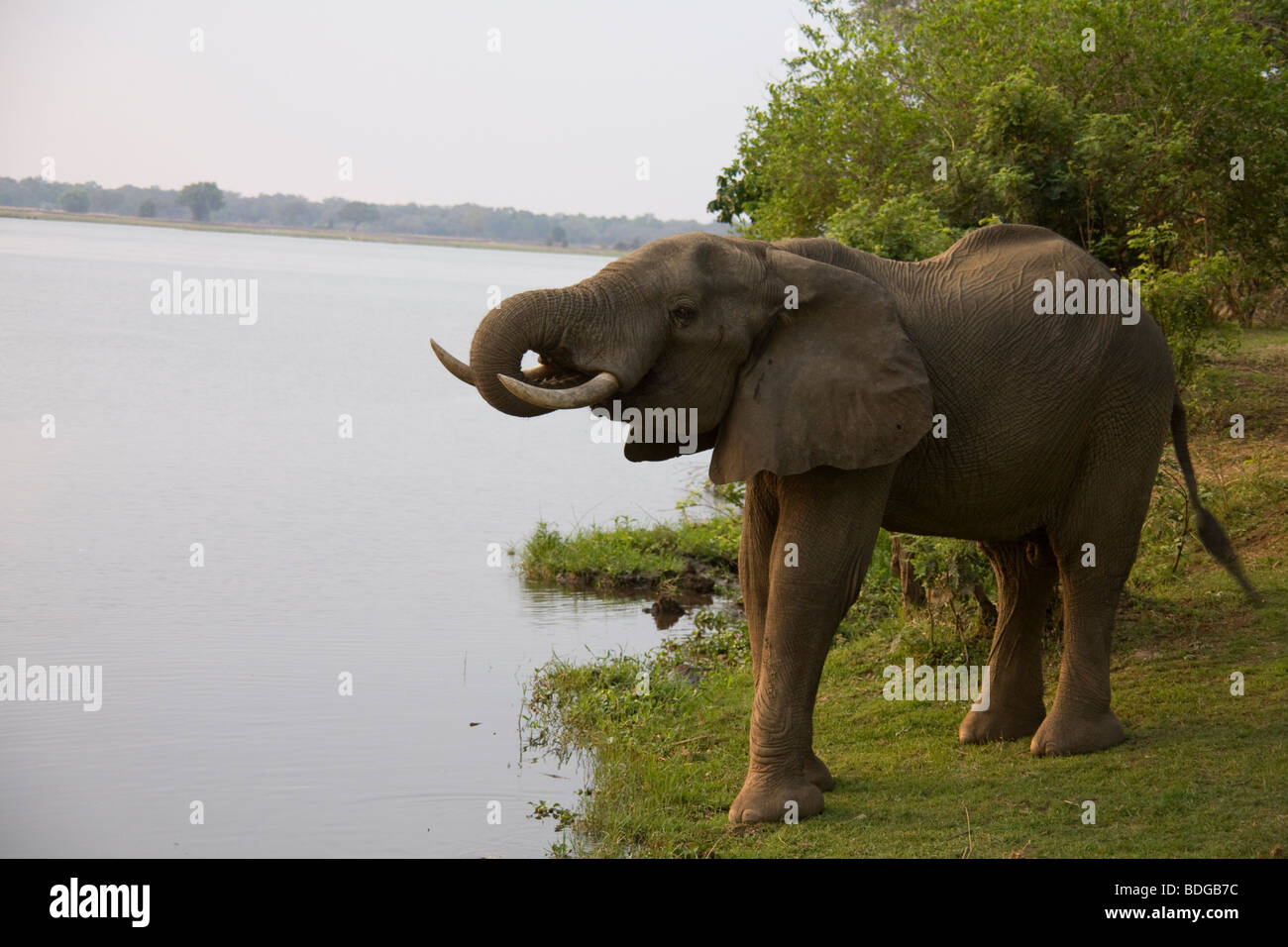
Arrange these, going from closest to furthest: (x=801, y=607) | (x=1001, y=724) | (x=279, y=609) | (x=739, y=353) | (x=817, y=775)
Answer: (x=739, y=353) < (x=801, y=607) < (x=817, y=775) < (x=1001, y=724) < (x=279, y=609)

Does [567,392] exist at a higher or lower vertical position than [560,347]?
lower

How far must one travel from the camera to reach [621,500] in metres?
26.1

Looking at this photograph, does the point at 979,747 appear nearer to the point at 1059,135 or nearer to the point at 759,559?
the point at 759,559

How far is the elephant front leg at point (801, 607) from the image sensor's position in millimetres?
7457

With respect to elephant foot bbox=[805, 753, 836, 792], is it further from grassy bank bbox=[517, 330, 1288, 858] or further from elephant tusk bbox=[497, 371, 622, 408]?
elephant tusk bbox=[497, 371, 622, 408]

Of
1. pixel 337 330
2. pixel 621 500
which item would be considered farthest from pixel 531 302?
pixel 337 330

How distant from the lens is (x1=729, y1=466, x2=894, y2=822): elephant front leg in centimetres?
746

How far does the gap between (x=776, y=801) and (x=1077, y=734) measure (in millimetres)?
2002

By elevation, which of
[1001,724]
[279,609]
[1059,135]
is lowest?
[279,609]

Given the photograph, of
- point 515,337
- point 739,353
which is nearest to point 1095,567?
point 739,353

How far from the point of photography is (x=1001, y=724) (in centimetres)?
906

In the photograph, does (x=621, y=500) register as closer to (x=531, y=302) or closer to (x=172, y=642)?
(x=172, y=642)

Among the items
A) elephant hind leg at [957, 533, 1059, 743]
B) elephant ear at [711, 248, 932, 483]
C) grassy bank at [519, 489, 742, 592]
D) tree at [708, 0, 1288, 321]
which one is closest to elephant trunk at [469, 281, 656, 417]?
elephant ear at [711, 248, 932, 483]

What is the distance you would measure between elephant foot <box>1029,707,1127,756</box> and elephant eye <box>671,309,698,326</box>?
3419 mm
